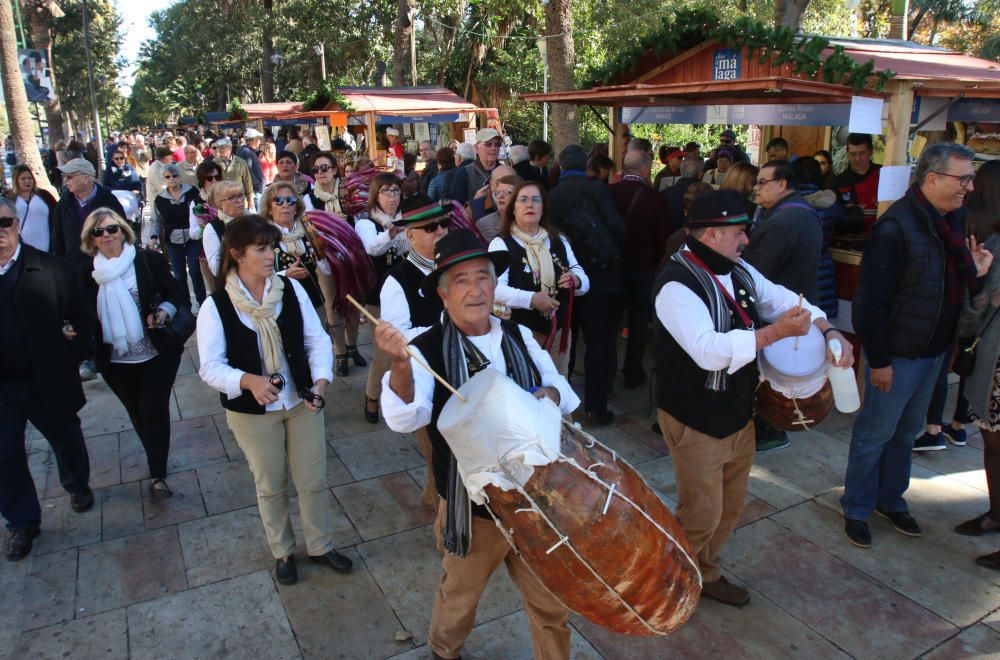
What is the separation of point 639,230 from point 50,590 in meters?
4.61

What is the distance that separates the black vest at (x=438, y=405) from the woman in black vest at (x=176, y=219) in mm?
5839

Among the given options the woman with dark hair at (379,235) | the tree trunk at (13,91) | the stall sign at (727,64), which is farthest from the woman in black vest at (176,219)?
the tree trunk at (13,91)

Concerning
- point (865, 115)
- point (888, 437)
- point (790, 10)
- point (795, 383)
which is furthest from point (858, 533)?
point (790, 10)

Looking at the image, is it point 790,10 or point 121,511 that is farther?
point 790,10

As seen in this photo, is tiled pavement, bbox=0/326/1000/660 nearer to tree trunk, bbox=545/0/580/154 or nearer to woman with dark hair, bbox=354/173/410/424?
woman with dark hair, bbox=354/173/410/424

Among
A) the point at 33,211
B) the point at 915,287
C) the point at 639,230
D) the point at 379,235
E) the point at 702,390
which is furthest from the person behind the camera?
the point at 33,211

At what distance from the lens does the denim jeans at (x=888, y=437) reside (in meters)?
3.64

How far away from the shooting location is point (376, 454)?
5.04 m

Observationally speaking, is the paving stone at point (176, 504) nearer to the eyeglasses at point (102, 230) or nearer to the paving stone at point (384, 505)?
the paving stone at point (384, 505)

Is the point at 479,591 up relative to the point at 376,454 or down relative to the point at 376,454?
up

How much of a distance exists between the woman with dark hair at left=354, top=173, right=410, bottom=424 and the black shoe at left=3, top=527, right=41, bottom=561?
2323 mm

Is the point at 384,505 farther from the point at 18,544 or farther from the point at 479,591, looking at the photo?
the point at 18,544

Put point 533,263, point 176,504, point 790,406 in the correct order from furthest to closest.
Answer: point 533,263 → point 176,504 → point 790,406

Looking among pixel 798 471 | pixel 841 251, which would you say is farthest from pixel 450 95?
pixel 798 471
